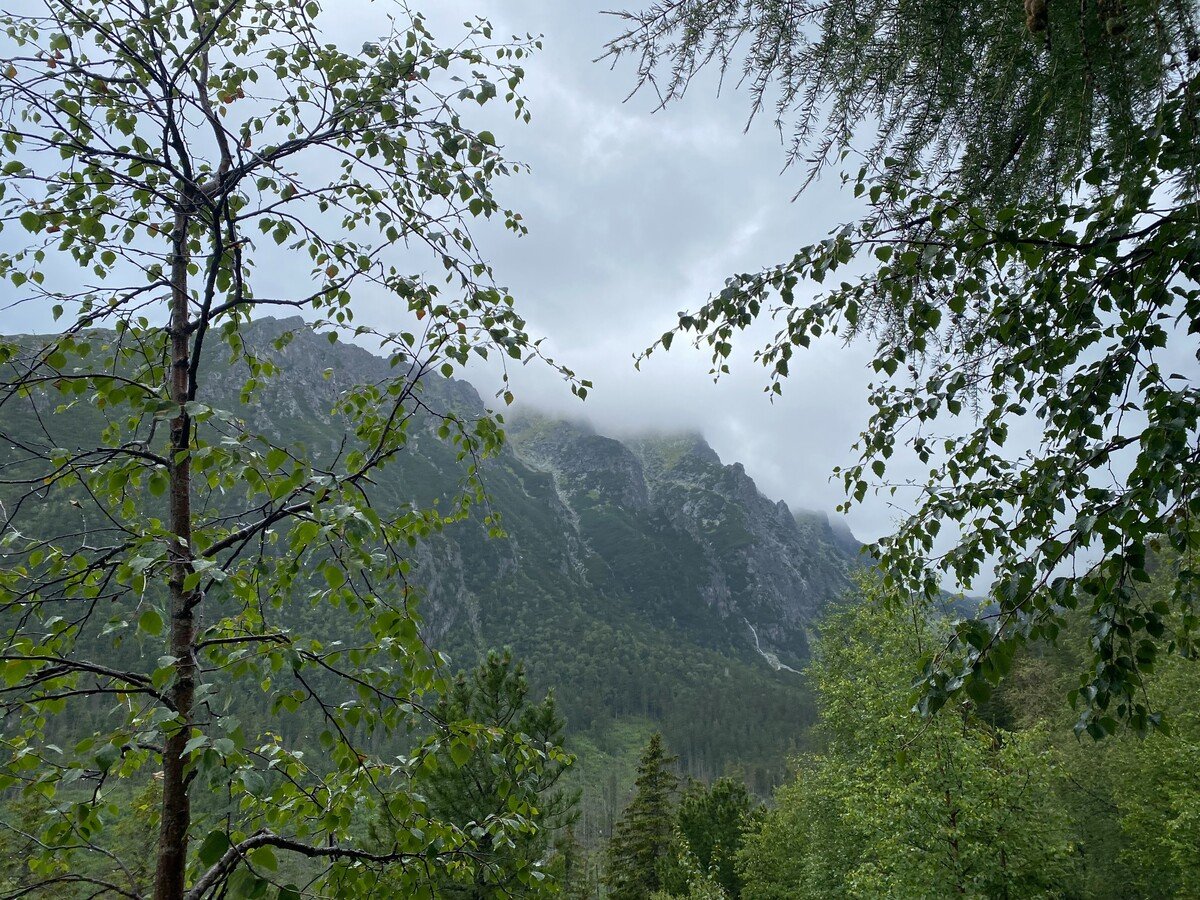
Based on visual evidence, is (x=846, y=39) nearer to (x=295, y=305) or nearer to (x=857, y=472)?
(x=857, y=472)

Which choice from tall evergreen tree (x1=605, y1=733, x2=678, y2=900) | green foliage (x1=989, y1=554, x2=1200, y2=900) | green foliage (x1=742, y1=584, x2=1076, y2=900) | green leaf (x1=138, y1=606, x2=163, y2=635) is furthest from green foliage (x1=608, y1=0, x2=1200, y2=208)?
tall evergreen tree (x1=605, y1=733, x2=678, y2=900)

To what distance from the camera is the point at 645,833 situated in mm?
30062

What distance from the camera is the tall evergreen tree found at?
96.4 feet

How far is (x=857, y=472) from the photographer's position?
4348 millimetres

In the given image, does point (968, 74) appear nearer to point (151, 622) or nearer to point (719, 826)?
point (151, 622)

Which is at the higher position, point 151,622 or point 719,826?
point 151,622

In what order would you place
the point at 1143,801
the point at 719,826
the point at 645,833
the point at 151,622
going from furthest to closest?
the point at 719,826 < the point at 645,833 < the point at 1143,801 < the point at 151,622

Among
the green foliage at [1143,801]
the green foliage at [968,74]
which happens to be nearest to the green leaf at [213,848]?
the green foliage at [968,74]

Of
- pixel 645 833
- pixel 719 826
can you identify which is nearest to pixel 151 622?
pixel 645 833

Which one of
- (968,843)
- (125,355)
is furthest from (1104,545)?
(968,843)

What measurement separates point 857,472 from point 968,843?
11.5m

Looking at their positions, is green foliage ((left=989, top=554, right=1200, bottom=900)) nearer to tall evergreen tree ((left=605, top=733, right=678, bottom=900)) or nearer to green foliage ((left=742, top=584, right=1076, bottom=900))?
green foliage ((left=742, top=584, right=1076, bottom=900))

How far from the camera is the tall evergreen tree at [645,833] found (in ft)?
96.4

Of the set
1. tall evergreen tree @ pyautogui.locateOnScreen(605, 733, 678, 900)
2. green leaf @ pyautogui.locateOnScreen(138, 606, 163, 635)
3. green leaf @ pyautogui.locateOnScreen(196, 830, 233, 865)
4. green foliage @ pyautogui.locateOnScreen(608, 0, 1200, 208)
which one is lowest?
tall evergreen tree @ pyautogui.locateOnScreen(605, 733, 678, 900)
